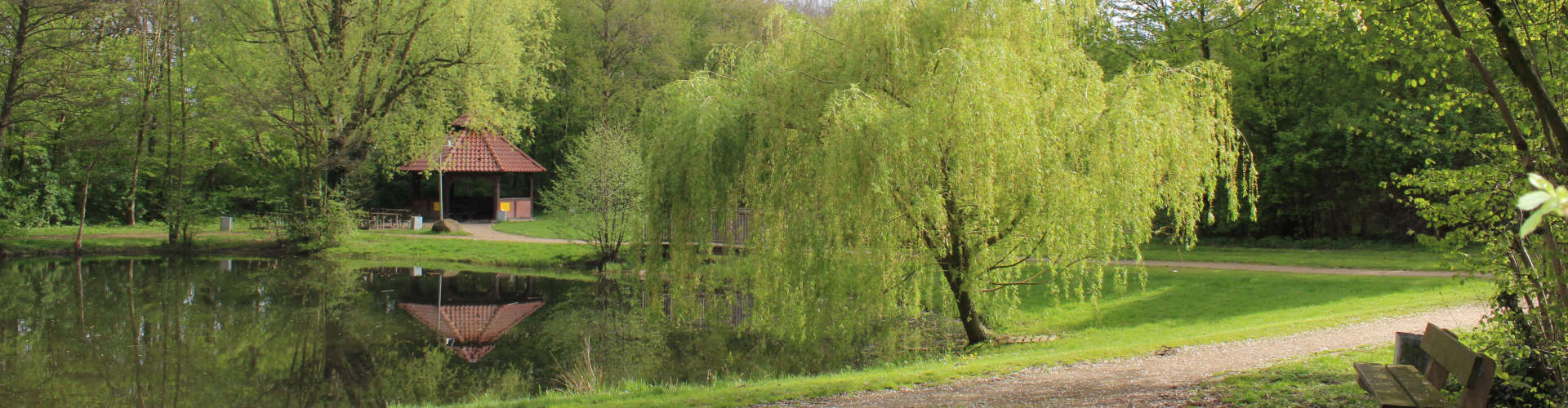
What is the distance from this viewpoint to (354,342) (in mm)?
16078

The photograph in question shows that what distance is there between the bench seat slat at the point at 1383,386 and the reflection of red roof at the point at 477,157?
3195 centimetres

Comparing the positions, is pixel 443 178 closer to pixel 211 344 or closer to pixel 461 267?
pixel 461 267

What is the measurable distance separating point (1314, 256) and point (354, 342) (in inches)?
774

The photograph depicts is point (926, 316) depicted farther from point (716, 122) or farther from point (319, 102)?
point (319, 102)

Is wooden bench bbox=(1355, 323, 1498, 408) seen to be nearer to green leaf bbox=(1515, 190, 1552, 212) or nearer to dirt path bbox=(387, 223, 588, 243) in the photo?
green leaf bbox=(1515, 190, 1552, 212)

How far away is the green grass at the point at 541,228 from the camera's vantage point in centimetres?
2688

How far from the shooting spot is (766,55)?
1258cm

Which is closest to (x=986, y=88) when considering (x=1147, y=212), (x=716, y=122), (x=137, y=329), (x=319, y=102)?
(x=1147, y=212)

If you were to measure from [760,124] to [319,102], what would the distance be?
2148cm

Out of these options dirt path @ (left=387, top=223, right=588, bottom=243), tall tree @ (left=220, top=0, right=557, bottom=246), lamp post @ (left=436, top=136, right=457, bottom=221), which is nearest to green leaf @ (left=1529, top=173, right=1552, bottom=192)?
dirt path @ (left=387, top=223, right=588, bottom=243)

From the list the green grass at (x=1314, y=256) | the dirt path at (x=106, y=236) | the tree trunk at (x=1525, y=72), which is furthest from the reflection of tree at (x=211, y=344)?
the green grass at (x=1314, y=256)

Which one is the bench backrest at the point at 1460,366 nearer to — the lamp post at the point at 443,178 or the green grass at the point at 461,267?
the green grass at the point at 461,267

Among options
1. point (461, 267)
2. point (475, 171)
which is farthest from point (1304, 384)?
point (475, 171)

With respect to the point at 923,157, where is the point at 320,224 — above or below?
below
